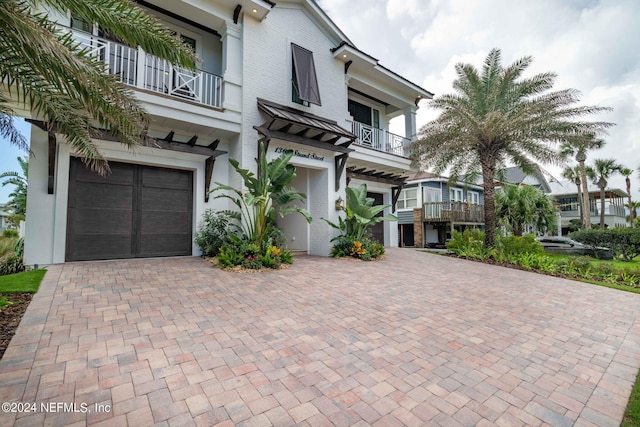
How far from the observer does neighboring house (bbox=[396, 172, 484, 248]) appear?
22906 mm

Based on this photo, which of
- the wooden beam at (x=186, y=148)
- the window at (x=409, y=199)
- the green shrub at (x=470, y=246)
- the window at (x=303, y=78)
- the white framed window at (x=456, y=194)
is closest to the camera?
the wooden beam at (x=186, y=148)

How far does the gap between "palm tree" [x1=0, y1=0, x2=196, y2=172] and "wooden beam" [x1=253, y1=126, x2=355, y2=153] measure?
4.81 meters

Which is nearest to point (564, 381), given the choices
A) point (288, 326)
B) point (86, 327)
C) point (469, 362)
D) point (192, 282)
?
point (469, 362)

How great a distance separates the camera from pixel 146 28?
389 centimetres

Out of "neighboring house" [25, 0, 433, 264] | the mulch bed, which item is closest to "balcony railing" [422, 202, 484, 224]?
"neighboring house" [25, 0, 433, 264]

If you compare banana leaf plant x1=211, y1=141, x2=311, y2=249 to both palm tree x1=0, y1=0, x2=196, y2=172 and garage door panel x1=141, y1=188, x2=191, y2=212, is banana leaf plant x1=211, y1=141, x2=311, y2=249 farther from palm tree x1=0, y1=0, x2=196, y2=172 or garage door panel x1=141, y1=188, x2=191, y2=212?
palm tree x1=0, y1=0, x2=196, y2=172

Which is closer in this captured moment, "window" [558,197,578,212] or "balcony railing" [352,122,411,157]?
"balcony railing" [352,122,411,157]

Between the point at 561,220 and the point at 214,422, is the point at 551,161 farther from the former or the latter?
the point at 561,220

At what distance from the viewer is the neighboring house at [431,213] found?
22906 millimetres

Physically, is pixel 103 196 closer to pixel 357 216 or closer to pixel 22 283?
pixel 22 283

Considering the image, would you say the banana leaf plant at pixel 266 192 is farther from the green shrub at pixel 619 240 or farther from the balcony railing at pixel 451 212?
the green shrub at pixel 619 240

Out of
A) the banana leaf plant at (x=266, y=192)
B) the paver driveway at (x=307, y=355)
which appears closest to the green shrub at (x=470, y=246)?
the paver driveway at (x=307, y=355)

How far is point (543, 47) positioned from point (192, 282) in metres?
15.0

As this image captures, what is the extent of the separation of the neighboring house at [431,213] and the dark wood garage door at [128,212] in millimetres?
18939
